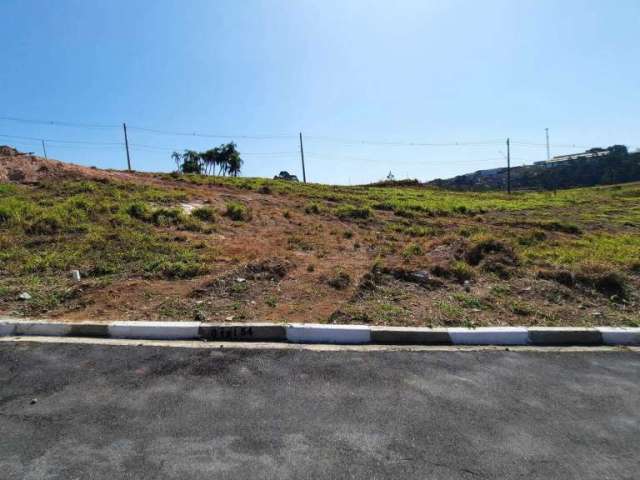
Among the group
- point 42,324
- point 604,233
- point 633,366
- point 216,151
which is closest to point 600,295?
point 633,366

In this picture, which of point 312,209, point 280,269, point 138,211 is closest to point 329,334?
point 280,269

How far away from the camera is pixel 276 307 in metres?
5.02

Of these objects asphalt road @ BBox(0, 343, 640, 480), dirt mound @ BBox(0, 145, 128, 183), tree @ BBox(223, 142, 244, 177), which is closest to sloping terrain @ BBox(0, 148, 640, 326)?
asphalt road @ BBox(0, 343, 640, 480)

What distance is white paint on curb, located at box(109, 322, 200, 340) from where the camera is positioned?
4.29m

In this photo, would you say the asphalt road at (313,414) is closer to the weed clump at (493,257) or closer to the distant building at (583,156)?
the weed clump at (493,257)

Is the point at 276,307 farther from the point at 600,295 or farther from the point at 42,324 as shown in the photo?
the point at 600,295

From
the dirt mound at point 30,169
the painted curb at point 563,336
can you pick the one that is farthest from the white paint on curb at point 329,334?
the dirt mound at point 30,169

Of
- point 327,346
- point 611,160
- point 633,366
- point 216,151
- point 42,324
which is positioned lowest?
point 633,366

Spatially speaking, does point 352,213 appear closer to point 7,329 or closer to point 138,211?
point 138,211

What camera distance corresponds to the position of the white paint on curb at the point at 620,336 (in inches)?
172

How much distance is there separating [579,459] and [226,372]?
2.75 m

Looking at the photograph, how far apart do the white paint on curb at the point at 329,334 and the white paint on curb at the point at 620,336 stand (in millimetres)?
2777

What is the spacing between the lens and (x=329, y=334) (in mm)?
4273

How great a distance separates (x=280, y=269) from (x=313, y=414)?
12.2 feet
